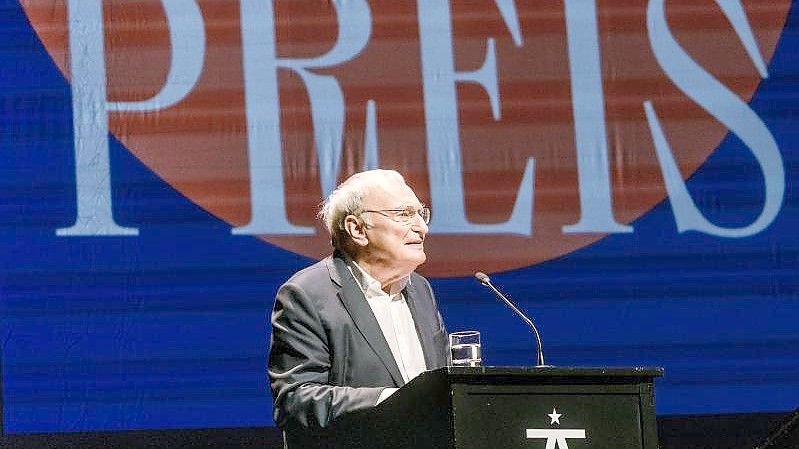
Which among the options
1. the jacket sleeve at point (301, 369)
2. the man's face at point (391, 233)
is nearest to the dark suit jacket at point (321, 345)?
the jacket sleeve at point (301, 369)

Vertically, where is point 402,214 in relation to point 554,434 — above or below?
above

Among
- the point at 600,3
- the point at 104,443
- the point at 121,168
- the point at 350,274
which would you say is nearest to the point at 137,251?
the point at 121,168

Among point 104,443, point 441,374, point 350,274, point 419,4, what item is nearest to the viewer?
point 441,374

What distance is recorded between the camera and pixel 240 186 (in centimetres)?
453

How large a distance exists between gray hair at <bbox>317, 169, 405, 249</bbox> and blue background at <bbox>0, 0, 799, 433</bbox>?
105 cm

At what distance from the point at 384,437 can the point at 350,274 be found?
0.69m

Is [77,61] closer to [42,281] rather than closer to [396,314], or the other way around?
[42,281]

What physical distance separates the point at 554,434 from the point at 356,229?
0.95m

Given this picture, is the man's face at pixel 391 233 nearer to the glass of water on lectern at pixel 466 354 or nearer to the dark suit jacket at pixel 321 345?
the dark suit jacket at pixel 321 345

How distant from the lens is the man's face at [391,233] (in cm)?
341

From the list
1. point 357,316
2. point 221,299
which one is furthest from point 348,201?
point 221,299

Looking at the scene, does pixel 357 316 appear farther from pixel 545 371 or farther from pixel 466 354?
pixel 545 371

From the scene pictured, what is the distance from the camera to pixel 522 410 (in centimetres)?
272

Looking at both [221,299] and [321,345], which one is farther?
[221,299]
